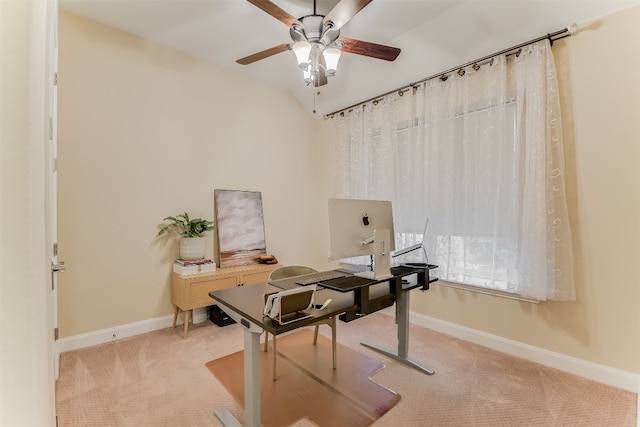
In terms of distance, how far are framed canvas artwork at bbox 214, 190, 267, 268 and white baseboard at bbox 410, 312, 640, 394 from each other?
2148 millimetres

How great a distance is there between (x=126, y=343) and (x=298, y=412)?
1.89 metres

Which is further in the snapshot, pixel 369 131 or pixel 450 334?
pixel 369 131

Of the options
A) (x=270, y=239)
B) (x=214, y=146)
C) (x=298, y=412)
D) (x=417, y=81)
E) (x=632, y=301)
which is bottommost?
(x=298, y=412)

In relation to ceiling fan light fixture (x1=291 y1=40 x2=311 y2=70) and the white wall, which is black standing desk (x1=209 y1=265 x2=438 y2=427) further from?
ceiling fan light fixture (x1=291 y1=40 x2=311 y2=70)

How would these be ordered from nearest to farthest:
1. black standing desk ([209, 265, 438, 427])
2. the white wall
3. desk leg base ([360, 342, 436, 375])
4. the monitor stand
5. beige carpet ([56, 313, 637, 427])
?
the white wall < black standing desk ([209, 265, 438, 427]) < beige carpet ([56, 313, 637, 427]) < the monitor stand < desk leg base ([360, 342, 436, 375])

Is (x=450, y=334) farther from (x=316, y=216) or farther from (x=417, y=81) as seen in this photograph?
(x=417, y=81)

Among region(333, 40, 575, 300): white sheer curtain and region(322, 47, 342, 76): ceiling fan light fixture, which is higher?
region(322, 47, 342, 76): ceiling fan light fixture

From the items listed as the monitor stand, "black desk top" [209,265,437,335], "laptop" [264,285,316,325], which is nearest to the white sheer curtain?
"black desk top" [209,265,437,335]

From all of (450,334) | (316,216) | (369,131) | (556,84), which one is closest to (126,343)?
(316,216)

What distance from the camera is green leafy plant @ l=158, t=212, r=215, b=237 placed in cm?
313

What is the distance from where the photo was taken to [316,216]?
4.45 metres

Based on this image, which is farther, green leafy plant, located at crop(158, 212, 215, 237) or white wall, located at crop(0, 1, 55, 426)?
green leafy plant, located at crop(158, 212, 215, 237)

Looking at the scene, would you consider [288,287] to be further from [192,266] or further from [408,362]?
[192,266]

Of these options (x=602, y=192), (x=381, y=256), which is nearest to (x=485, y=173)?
(x=602, y=192)
